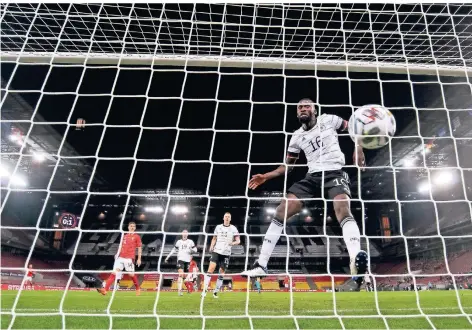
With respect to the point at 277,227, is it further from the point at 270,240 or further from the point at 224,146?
the point at 224,146

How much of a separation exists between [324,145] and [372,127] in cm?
67

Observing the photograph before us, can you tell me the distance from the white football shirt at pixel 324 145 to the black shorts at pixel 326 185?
0.24 ft

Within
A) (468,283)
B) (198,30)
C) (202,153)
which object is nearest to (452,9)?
(198,30)

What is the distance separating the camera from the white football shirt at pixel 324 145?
13.8 feet

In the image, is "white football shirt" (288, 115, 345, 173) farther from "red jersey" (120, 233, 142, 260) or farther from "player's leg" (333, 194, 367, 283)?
"red jersey" (120, 233, 142, 260)

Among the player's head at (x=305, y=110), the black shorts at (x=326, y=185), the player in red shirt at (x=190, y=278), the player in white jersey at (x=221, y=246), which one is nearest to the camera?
the black shorts at (x=326, y=185)

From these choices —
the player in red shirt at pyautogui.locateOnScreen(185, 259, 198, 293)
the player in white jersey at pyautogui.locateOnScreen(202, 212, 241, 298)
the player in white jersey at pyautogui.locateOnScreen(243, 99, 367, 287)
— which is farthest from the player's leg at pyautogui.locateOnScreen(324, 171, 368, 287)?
the player in red shirt at pyautogui.locateOnScreen(185, 259, 198, 293)

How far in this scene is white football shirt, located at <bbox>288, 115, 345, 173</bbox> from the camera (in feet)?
13.8

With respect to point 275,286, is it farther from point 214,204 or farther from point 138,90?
point 138,90

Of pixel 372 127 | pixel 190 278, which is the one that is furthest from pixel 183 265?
pixel 372 127

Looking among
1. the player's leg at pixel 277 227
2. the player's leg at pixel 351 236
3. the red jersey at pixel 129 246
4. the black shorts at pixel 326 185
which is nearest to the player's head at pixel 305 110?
the black shorts at pixel 326 185

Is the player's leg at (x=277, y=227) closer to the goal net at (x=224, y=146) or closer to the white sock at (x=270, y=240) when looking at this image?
the white sock at (x=270, y=240)

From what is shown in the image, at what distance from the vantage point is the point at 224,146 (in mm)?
15727

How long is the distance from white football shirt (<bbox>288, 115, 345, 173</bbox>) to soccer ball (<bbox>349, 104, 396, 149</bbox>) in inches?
15.5
